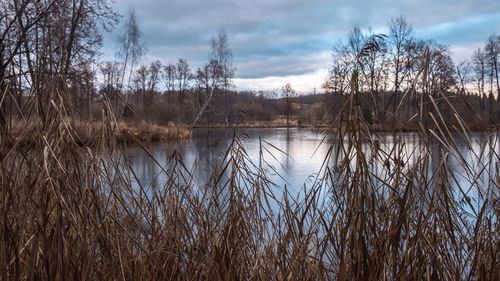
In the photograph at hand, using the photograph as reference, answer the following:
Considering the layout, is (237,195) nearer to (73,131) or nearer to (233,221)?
(233,221)

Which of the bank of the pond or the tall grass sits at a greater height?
the bank of the pond

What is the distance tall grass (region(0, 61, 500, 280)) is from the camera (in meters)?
1.69

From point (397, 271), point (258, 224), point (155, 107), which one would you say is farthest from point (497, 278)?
point (155, 107)

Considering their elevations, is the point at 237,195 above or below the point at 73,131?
below

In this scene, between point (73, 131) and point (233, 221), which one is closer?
point (73, 131)

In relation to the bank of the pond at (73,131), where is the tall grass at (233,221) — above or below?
below

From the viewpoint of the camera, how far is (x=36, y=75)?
179 cm

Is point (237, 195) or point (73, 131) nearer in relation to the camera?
point (73, 131)

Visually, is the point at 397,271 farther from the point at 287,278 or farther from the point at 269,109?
the point at 269,109

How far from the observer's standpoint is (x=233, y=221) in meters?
2.19

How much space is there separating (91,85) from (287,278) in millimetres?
1294

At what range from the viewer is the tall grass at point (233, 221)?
1689 millimetres

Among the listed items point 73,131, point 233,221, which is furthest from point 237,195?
point 73,131

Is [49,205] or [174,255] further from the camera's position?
[174,255]
